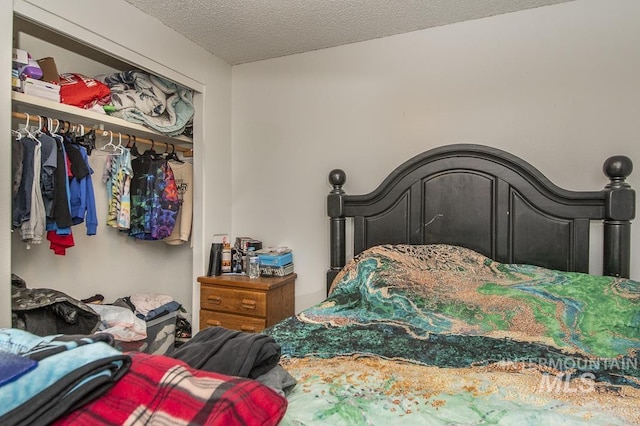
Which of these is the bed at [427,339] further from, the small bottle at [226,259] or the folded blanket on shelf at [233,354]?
the small bottle at [226,259]

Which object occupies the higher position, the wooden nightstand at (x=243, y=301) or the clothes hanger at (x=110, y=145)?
the clothes hanger at (x=110, y=145)

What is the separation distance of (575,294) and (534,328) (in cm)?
30

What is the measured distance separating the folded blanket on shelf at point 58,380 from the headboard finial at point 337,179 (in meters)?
1.85

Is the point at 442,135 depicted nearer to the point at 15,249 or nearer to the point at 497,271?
the point at 497,271

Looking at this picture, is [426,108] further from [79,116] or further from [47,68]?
[47,68]

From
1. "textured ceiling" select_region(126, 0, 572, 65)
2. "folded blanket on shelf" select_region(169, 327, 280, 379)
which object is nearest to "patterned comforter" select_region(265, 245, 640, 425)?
"folded blanket on shelf" select_region(169, 327, 280, 379)

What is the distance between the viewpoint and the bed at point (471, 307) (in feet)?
3.02

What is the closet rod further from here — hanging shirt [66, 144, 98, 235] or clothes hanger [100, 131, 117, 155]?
hanging shirt [66, 144, 98, 235]

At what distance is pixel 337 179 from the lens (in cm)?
243

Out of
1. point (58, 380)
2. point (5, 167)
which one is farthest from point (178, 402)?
point (5, 167)

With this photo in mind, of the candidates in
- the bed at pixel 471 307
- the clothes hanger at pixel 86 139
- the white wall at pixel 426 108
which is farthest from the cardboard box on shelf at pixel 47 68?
the bed at pixel 471 307

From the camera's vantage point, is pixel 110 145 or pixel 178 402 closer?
pixel 178 402

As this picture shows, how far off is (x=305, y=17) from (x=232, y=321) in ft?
6.58

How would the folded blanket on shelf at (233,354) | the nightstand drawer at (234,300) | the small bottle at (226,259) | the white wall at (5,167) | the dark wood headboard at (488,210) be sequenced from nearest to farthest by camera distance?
the folded blanket on shelf at (233,354), the white wall at (5,167), the dark wood headboard at (488,210), the nightstand drawer at (234,300), the small bottle at (226,259)
